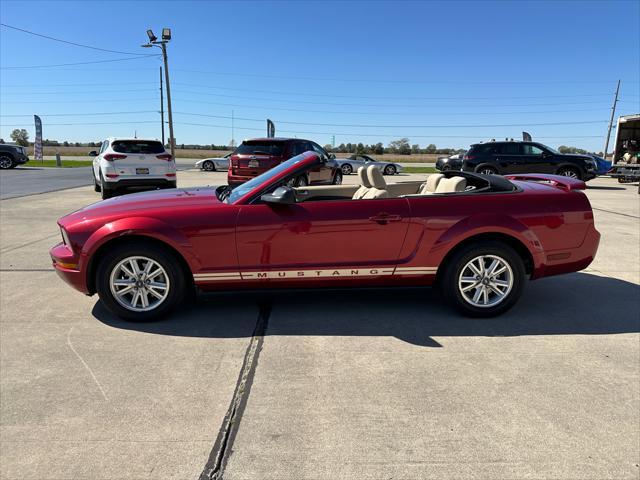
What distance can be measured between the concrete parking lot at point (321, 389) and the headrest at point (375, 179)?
110 centimetres

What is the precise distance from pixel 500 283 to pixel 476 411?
5.31ft

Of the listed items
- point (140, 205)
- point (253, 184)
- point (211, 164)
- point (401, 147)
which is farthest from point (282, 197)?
point (401, 147)

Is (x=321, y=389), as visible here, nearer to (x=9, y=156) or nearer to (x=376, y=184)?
(x=376, y=184)

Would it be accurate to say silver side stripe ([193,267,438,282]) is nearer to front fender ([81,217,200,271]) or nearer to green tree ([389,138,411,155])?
front fender ([81,217,200,271])

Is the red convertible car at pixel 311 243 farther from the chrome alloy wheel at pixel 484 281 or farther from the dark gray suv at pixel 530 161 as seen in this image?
the dark gray suv at pixel 530 161

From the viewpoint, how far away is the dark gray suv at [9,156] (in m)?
25.2

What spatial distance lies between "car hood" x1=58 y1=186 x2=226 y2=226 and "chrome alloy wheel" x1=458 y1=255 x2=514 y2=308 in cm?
221

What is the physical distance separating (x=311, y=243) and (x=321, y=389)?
1.30m

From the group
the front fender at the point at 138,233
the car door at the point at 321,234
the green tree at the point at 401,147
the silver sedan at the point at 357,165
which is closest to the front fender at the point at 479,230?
the car door at the point at 321,234

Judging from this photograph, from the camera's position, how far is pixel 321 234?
3760mm

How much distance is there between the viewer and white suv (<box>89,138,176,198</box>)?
1127 centimetres

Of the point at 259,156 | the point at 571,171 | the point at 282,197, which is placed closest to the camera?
the point at 282,197

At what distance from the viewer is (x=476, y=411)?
261cm

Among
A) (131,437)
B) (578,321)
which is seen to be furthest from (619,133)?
(131,437)
